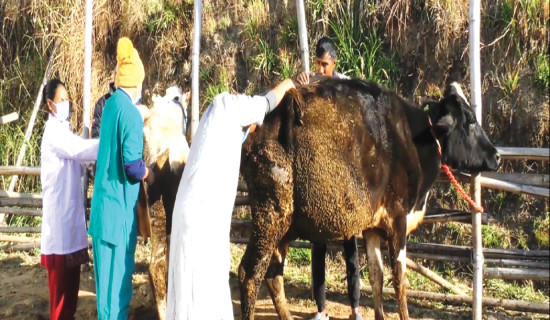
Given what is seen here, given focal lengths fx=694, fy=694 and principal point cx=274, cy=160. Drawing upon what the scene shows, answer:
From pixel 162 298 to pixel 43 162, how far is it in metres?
1.42

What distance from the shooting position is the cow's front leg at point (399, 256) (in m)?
5.50

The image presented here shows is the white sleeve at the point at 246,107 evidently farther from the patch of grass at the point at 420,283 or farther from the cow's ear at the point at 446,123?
the patch of grass at the point at 420,283

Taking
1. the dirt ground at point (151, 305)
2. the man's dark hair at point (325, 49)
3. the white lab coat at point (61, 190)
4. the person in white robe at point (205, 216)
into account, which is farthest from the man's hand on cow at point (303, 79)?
the dirt ground at point (151, 305)

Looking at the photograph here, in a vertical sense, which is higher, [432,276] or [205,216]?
[205,216]

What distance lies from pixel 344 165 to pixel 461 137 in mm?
1052

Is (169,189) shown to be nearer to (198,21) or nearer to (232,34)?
(198,21)

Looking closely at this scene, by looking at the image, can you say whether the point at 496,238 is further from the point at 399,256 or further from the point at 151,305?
the point at 151,305

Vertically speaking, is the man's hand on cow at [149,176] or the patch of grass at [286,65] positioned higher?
the patch of grass at [286,65]

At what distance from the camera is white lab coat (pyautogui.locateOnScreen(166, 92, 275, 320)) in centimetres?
426

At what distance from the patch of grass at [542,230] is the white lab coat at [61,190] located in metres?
4.11

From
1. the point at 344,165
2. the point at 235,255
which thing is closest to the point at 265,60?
the point at 235,255

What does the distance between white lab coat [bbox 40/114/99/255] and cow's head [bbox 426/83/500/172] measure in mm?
2719

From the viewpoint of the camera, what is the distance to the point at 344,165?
207 inches

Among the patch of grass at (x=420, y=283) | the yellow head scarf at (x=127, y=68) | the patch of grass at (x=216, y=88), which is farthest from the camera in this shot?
the patch of grass at (x=216, y=88)
